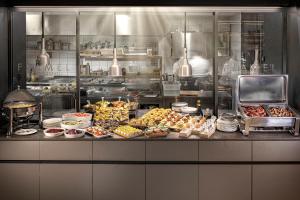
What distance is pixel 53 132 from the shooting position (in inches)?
151

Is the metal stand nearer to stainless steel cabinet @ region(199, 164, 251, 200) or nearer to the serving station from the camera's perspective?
the serving station

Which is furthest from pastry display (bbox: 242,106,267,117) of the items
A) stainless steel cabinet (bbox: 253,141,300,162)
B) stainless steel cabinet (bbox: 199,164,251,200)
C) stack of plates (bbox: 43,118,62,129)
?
stack of plates (bbox: 43,118,62,129)

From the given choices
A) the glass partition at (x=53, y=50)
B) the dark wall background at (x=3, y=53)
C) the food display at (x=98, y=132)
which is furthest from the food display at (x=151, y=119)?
the glass partition at (x=53, y=50)

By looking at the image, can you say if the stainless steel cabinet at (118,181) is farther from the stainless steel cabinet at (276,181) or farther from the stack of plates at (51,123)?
the stainless steel cabinet at (276,181)

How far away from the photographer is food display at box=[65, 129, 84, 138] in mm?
3744

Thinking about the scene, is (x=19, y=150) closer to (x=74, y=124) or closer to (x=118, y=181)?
(x=74, y=124)

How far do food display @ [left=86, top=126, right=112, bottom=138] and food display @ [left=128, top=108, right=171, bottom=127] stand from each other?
0.43 m

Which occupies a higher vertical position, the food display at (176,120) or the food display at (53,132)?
the food display at (176,120)

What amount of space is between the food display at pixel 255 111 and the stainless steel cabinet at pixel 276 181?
0.60m

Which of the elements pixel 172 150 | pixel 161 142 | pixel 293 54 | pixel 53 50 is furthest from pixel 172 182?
pixel 53 50

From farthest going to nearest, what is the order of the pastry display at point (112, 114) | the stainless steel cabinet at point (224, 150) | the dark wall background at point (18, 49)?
1. the dark wall background at point (18, 49)
2. the pastry display at point (112, 114)
3. the stainless steel cabinet at point (224, 150)

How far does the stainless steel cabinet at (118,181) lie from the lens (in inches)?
147

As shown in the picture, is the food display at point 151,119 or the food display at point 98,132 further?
the food display at point 151,119

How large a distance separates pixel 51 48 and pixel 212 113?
392 centimetres
